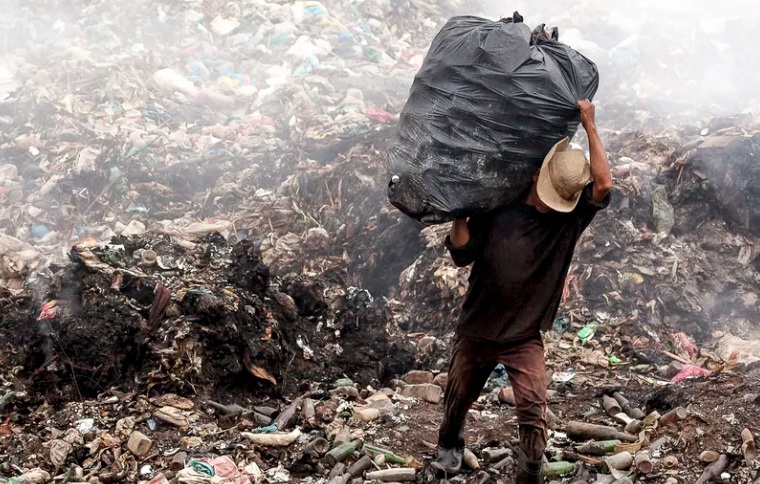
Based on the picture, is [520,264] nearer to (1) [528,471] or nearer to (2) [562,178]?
(2) [562,178]

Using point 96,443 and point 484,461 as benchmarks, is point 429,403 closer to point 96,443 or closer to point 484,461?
point 484,461

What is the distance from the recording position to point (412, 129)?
270 centimetres

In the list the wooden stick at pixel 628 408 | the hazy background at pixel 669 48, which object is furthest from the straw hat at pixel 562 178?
the hazy background at pixel 669 48

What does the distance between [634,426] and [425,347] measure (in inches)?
78.3

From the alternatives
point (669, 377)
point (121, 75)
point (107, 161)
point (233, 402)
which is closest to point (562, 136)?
point (233, 402)

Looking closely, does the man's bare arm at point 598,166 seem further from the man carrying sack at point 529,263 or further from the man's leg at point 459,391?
the man's leg at point 459,391

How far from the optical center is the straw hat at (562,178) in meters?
2.52

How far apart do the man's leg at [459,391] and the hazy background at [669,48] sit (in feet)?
30.6

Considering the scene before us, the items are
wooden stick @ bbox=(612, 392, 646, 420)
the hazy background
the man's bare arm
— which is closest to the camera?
the man's bare arm

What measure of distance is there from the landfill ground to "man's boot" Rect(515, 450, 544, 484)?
0.34 m

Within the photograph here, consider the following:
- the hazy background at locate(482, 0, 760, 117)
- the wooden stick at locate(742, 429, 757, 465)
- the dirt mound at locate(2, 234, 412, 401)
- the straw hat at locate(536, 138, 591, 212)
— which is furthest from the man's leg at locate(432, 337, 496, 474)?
the hazy background at locate(482, 0, 760, 117)

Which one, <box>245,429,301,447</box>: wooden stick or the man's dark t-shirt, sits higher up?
the man's dark t-shirt

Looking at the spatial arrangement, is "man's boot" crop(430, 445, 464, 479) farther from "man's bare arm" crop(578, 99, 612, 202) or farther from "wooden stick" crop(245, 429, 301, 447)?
"man's bare arm" crop(578, 99, 612, 202)

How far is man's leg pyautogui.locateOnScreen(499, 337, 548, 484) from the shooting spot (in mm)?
2592
